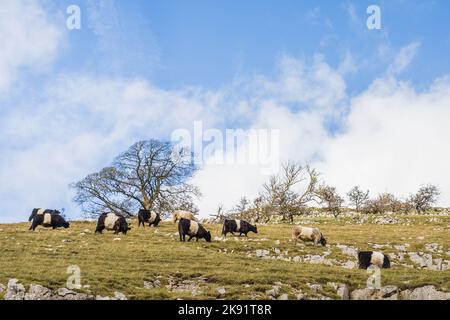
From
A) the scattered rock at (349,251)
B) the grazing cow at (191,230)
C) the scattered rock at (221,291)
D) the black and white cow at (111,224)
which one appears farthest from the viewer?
the black and white cow at (111,224)

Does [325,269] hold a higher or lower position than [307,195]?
lower

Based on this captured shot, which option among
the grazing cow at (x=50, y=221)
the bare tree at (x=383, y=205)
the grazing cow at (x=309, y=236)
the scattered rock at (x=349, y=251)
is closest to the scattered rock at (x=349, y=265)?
the scattered rock at (x=349, y=251)

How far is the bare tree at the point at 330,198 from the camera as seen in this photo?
69438mm

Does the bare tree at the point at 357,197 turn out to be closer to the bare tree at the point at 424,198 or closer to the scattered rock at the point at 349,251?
the bare tree at the point at 424,198

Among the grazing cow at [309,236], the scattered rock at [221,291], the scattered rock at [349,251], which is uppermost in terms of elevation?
the grazing cow at [309,236]

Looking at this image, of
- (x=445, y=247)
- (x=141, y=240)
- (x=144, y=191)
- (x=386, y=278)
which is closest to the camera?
(x=386, y=278)

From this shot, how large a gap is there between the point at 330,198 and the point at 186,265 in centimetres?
5143

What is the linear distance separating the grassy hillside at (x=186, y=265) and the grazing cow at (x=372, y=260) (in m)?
0.60

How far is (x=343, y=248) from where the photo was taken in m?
30.6

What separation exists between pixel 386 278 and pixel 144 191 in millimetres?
36081
